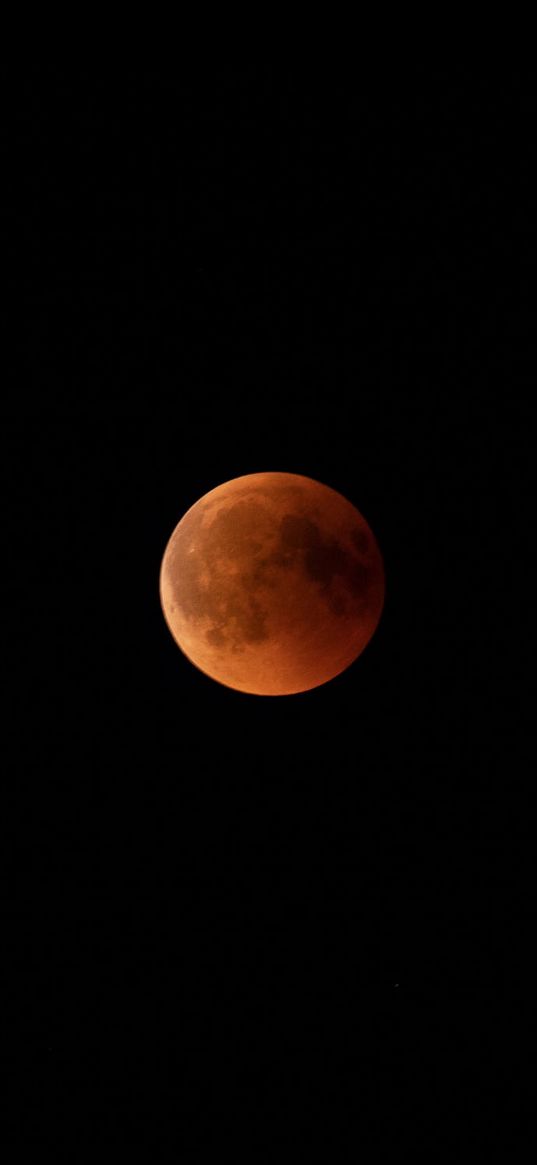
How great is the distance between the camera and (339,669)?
606 centimetres

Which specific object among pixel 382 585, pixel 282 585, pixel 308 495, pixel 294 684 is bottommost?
pixel 294 684

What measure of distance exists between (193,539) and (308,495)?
3.48ft

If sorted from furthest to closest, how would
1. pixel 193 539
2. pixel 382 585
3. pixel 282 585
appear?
pixel 382 585
pixel 193 539
pixel 282 585

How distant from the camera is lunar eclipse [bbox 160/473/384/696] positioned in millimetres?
5480

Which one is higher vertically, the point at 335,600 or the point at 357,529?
the point at 357,529

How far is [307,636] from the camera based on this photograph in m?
5.55

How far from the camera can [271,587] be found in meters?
5.44

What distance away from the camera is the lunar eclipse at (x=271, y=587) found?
5480 mm

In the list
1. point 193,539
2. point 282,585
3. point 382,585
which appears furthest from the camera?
point 382,585

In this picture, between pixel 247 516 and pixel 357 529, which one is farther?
pixel 357 529

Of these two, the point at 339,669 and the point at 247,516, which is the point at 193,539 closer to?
the point at 247,516

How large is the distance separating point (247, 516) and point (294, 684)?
1458 mm

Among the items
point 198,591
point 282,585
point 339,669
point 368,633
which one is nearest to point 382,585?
point 368,633

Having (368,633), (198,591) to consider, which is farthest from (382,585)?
(198,591)
